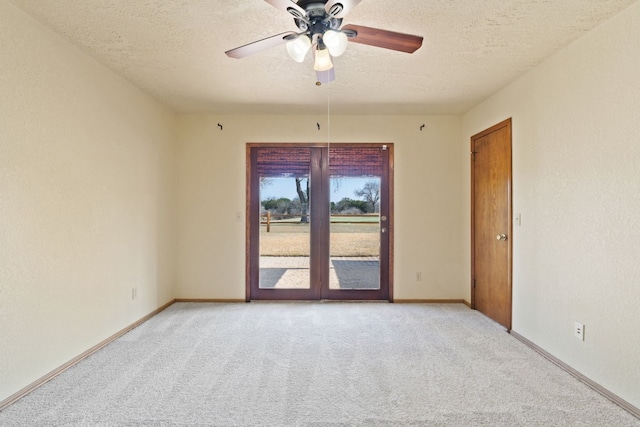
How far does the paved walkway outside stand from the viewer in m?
4.14

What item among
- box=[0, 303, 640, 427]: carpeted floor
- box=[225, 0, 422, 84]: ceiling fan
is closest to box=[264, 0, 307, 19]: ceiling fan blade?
box=[225, 0, 422, 84]: ceiling fan

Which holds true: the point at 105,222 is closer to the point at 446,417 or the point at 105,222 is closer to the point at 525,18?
the point at 446,417

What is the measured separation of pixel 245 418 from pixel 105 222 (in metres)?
2.03

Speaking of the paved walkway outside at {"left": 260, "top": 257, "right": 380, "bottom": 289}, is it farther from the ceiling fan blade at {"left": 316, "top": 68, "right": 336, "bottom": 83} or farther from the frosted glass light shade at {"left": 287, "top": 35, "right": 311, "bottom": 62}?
the frosted glass light shade at {"left": 287, "top": 35, "right": 311, "bottom": 62}

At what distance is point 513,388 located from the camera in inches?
83.0

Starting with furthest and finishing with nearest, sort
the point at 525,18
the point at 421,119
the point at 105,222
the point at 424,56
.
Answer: the point at 421,119 → the point at 105,222 → the point at 424,56 → the point at 525,18

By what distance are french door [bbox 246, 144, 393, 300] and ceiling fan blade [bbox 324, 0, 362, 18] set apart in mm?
2476

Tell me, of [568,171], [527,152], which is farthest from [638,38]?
[527,152]

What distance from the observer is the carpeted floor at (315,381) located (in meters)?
1.82

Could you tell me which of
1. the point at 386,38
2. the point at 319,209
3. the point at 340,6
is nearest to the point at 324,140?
the point at 319,209

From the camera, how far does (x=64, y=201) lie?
2336mm

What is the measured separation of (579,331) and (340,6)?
2.61m

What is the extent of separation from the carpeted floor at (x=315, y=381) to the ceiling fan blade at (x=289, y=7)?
7.09 feet

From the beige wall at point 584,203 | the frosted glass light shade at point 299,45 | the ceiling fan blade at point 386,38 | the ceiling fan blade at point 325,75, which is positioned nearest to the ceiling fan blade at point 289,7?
the frosted glass light shade at point 299,45
